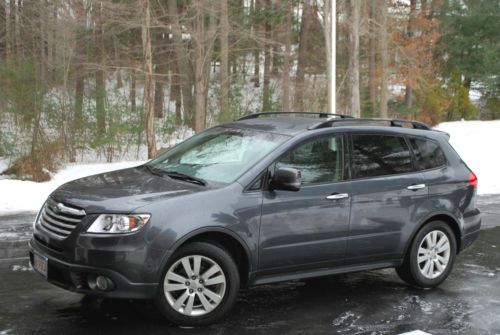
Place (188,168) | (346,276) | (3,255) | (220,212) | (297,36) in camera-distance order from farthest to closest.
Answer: (297,36)
(3,255)
(346,276)
(188,168)
(220,212)

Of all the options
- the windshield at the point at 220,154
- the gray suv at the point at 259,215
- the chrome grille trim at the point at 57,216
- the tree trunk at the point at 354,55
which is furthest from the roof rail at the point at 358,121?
the tree trunk at the point at 354,55

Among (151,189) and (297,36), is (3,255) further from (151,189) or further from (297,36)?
(297,36)

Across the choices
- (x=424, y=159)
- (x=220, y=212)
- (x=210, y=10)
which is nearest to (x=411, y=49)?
(x=210, y=10)

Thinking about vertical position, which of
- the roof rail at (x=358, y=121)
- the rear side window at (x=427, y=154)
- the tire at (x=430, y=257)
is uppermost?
the roof rail at (x=358, y=121)

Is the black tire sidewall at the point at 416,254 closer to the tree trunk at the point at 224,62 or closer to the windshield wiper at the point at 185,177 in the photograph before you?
the windshield wiper at the point at 185,177

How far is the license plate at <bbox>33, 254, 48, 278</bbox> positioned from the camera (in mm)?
5204

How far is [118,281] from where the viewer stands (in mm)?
4891

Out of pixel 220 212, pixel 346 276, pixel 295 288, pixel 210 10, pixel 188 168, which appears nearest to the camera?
pixel 220 212

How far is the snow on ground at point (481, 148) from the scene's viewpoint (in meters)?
16.5

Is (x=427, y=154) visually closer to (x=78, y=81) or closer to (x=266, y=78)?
(x=78, y=81)

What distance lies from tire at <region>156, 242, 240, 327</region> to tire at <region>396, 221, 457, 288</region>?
2074mm

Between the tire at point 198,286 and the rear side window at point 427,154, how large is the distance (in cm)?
243

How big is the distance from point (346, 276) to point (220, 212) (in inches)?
96.4

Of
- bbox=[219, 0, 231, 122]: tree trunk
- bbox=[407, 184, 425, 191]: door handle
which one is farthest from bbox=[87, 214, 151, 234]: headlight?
bbox=[219, 0, 231, 122]: tree trunk
